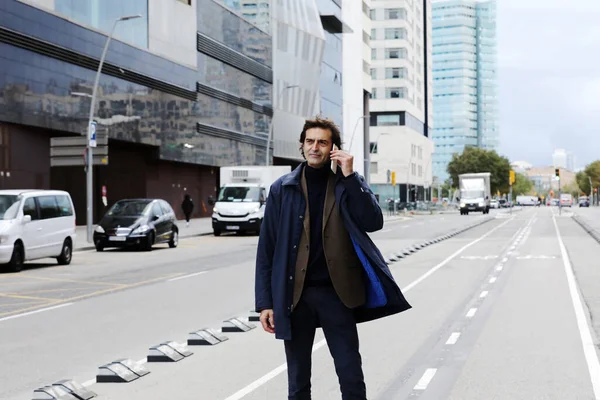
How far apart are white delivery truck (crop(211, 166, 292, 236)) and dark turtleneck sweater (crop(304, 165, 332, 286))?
31245 mm

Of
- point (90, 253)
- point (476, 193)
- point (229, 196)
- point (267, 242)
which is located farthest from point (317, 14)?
point (267, 242)

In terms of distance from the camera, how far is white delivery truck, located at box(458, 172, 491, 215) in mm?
79750

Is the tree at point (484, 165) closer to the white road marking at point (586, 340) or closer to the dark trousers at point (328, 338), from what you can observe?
the white road marking at point (586, 340)

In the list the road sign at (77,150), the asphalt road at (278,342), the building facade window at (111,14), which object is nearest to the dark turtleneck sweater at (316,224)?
the asphalt road at (278,342)

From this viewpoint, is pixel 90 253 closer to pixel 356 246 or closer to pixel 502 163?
pixel 356 246

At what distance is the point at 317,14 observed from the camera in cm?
7638

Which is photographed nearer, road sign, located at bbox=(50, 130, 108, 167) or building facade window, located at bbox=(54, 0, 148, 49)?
road sign, located at bbox=(50, 130, 108, 167)

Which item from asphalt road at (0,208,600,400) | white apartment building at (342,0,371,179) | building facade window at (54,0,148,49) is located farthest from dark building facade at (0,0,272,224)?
white apartment building at (342,0,371,179)

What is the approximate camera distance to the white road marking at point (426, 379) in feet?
22.3

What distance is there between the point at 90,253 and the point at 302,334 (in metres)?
22.2

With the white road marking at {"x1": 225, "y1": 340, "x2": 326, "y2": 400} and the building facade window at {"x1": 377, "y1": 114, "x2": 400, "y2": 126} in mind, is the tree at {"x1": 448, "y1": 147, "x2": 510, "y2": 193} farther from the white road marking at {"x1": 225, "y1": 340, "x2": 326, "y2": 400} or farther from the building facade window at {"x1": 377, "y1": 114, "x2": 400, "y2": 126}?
the white road marking at {"x1": 225, "y1": 340, "x2": 326, "y2": 400}

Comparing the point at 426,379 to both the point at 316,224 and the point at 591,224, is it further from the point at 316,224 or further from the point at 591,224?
the point at 591,224

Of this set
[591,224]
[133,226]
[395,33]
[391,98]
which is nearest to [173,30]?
[591,224]

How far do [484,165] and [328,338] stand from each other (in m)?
129
